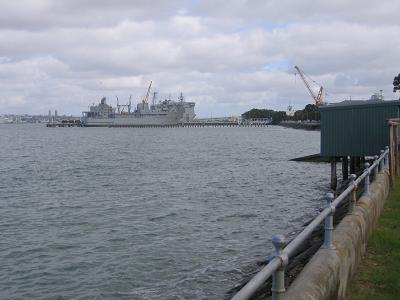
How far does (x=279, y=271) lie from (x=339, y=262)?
2535mm

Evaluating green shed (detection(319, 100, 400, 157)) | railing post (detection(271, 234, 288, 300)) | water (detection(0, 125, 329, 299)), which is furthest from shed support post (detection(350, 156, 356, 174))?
railing post (detection(271, 234, 288, 300))

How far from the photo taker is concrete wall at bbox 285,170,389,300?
573 cm

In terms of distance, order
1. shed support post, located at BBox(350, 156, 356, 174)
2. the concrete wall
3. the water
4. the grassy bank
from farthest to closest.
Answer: shed support post, located at BBox(350, 156, 356, 174)
the water
the grassy bank
the concrete wall

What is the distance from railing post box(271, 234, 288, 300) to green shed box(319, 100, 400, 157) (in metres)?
21.8

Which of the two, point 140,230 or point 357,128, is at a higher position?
point 357,128

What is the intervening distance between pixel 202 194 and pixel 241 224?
28.5 feet

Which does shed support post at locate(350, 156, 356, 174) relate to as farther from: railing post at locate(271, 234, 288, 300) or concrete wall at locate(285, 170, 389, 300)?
railing post at locate(271, 234, 288, 300)

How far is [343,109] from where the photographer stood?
26.6 meters

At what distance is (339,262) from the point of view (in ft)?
22.6

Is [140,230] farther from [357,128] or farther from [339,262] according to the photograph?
[339,262]

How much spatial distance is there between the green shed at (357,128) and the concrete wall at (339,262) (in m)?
15.5

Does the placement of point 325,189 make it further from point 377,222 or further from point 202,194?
point 377,222

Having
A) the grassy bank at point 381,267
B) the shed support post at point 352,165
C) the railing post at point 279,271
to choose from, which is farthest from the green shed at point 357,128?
the railing post at point 279,271

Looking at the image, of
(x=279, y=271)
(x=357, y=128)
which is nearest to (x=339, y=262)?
(x=279, y=271)
